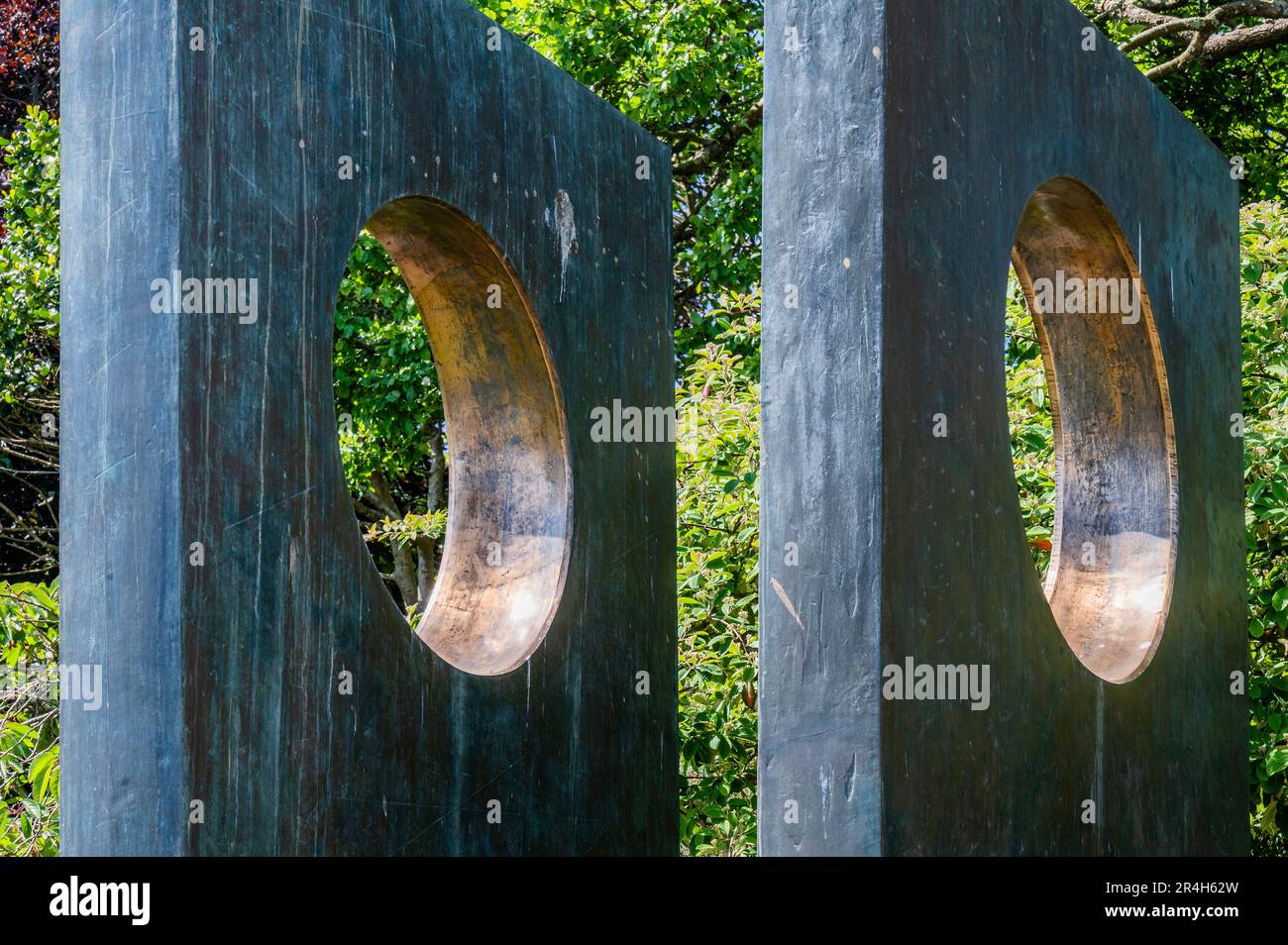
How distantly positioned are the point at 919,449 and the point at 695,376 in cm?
379

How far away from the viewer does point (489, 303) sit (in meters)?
4.60

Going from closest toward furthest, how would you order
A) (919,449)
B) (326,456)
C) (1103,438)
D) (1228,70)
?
1. (919,449)
2. (326,456)
3. (1103,438)
4. (1228,70)

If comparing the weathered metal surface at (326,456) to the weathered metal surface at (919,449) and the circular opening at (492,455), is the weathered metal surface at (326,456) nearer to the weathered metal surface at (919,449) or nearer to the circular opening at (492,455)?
the circular opening at (492,455)

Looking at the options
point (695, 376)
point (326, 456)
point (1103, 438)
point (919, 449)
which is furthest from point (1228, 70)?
point (326, 456)

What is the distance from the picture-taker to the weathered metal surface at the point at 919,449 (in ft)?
10.9

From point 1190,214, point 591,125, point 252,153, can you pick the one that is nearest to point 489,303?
point 591,125

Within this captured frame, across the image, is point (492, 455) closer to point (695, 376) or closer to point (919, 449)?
point (919, 449)

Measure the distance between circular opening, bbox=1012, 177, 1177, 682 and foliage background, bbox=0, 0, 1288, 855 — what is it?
0.89 m

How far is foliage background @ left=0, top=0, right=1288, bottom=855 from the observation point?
604cm

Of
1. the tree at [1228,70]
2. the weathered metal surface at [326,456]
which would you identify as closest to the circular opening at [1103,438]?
the weathered metal surface at [326,456]

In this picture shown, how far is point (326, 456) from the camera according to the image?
363cm

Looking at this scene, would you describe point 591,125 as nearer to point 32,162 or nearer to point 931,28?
point 931,28

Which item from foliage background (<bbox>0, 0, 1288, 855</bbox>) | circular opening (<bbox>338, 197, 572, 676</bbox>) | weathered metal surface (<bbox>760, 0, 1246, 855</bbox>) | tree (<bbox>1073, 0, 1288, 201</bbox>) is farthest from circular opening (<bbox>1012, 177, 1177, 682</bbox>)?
tree (<bbox>1073, 0, 1288, 201</bbox>)
